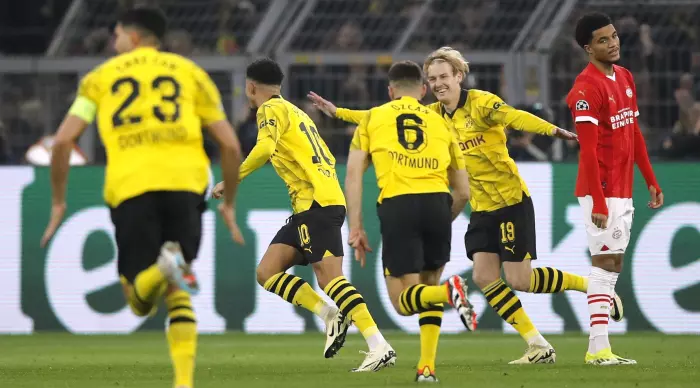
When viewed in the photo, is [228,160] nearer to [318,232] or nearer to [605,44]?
[318,232]

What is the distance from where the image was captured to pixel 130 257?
7348mm

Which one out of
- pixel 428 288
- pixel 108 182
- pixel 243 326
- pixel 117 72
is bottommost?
pixel 243 326

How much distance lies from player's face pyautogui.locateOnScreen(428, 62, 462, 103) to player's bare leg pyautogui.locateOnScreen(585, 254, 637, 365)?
1.48m

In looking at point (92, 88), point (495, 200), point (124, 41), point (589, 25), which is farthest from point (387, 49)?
point (92, 88)

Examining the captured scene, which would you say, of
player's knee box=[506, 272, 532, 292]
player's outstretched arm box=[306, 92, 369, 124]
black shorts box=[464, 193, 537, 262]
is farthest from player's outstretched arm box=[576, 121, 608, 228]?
player's outstretched arm box=[306, 92, 369, 124]

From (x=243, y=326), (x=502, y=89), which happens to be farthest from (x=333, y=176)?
(x=502, y=89)

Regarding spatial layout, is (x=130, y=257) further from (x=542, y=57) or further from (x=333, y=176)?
(x=542, y=57)

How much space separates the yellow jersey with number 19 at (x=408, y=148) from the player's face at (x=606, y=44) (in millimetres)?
1450

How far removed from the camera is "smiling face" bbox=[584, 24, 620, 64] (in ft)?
32.0

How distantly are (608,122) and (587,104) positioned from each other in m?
0.25

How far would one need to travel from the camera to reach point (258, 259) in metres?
14.3

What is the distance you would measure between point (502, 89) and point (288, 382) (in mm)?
8127

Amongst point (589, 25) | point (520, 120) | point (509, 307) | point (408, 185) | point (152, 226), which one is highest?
point (589, 25)

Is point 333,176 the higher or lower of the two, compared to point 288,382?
higher
